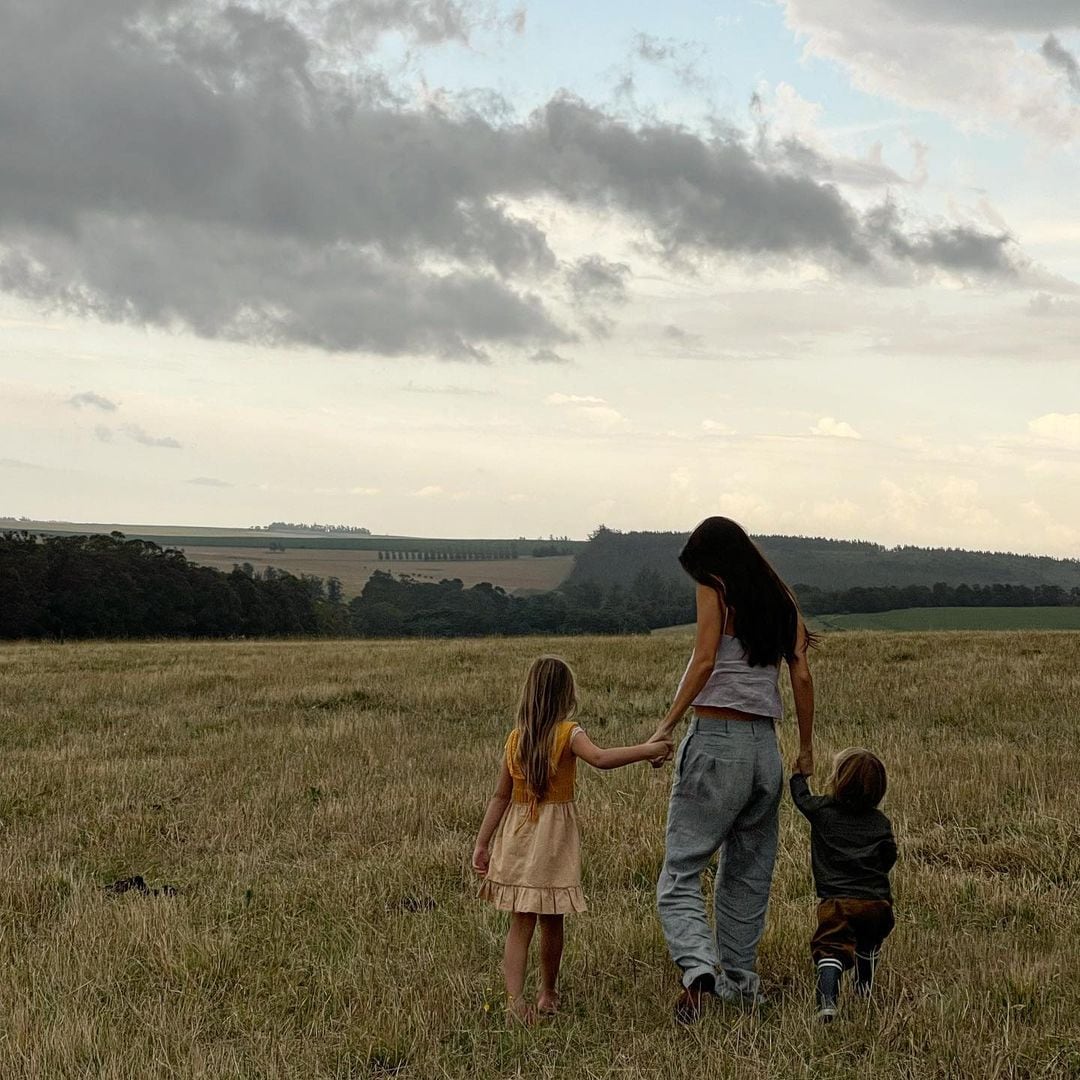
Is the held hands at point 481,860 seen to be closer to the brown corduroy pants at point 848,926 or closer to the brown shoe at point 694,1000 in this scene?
the brown shoe at point 694,1000

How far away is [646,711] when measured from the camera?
16734 mm

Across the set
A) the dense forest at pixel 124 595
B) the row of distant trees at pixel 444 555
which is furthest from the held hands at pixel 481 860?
the row of distant trees at pixel 444 555

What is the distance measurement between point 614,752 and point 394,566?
159 meters

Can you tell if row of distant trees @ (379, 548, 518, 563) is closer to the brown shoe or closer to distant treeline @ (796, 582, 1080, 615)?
distant treeline @ (796, 582, 1080, 615)

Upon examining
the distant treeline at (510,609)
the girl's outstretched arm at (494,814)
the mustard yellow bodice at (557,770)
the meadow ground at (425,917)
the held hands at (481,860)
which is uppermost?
the mustard yellow bodice at (557,770)

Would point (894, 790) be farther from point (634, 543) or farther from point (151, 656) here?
point (634, 543)

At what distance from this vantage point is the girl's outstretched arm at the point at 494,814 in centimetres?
525

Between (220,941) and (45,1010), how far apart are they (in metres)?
1.04

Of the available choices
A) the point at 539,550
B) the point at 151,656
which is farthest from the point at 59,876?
the point at 539,550

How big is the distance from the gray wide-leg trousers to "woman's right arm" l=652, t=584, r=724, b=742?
17 cm

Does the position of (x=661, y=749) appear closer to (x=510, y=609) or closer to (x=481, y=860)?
(x=481, y=860)

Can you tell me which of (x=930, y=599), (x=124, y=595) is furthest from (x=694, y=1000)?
(x=930, y=599)

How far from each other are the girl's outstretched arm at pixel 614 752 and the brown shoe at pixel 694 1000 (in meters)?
0.99

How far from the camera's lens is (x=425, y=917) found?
664 centimetres
